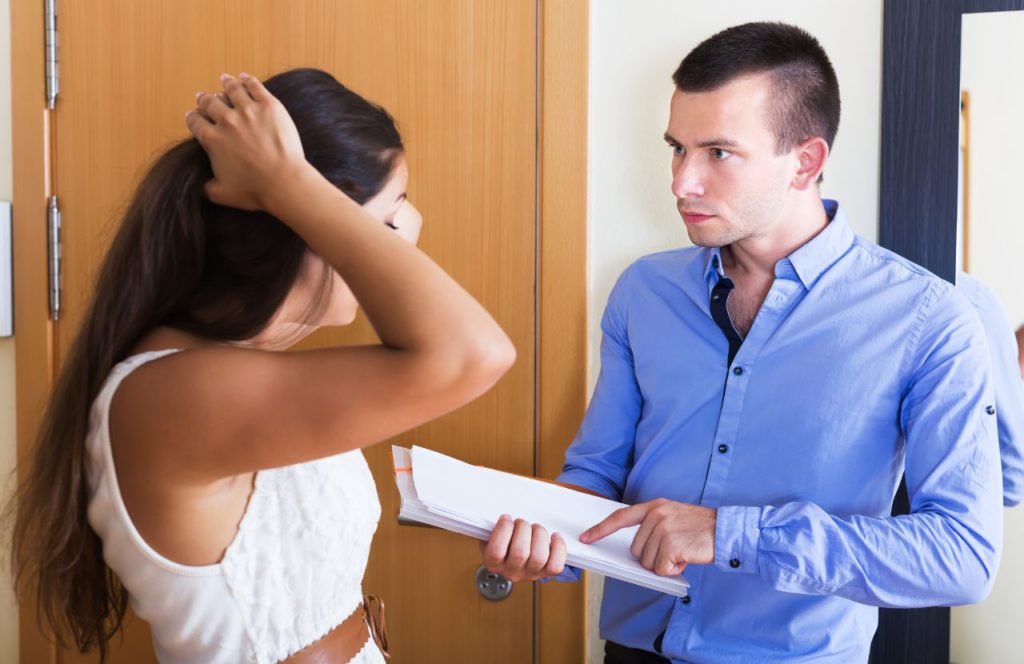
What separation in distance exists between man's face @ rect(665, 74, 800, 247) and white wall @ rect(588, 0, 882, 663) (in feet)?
0.78

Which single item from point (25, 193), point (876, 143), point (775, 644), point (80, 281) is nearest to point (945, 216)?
point (876, 143)

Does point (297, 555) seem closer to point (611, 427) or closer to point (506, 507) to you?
point (506, 507)

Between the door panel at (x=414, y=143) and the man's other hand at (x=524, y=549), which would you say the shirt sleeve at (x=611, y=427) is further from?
the man's other hand at (x=524, y=549)

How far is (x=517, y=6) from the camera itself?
1.62 metres

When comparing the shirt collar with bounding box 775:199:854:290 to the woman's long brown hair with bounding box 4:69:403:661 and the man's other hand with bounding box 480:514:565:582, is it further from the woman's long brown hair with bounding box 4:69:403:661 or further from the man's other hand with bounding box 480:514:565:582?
the woman's long brown hair with bounding box 4:69:403:661

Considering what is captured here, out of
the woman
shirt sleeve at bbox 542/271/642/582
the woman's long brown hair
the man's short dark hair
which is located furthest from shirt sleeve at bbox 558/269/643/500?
the woman's long brown hair

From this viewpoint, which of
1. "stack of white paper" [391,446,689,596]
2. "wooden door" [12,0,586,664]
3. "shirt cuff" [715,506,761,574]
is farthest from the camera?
"wooden door" [12,0,586,664]

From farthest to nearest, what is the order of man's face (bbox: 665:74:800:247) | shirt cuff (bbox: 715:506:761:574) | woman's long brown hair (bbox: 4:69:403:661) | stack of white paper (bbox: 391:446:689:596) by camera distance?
man's face (bbox: 665:74:800:247)
shirt cuff (bbox: 715:506:761:574)
stack of white paper (bbox: 391:446:689:596)
woman's long brown hair (bbox: 4:69:403:661)

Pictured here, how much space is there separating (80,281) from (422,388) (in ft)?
4.20

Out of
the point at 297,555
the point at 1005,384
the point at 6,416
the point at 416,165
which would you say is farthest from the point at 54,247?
the point at 1005,384

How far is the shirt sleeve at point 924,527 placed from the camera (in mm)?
1148

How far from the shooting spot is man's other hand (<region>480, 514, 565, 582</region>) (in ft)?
3.58

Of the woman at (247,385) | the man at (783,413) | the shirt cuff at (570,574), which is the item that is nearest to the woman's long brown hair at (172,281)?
the woman at (247,385)

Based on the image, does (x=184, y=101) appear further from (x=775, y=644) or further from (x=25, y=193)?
(x=775, y=644)
